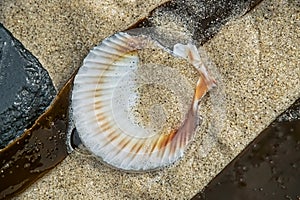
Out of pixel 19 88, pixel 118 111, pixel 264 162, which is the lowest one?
pixel 264 162

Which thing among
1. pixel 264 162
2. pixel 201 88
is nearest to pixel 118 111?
pixel 201 88

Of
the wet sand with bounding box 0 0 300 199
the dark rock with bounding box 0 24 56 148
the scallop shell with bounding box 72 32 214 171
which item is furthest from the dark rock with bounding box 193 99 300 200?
the dark rock with bounding box 0 24 56 148

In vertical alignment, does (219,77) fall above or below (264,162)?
above

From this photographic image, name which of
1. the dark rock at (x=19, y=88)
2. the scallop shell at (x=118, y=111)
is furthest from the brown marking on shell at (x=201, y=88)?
the dark rock at (x=19, y=88)

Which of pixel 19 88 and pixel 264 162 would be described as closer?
pixel 19 88

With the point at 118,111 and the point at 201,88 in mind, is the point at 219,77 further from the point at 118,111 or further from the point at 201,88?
the point at 118,111

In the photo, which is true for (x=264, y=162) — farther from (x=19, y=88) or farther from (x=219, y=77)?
(x=19, y=88)
